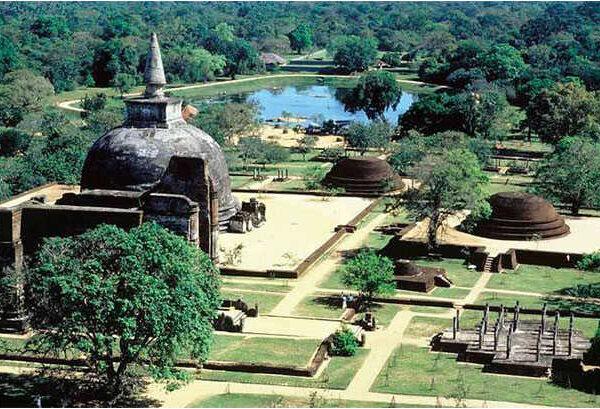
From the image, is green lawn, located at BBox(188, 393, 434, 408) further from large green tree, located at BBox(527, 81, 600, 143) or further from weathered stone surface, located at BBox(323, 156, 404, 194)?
large green tree, located at BBox(527, 81, 600, 143)

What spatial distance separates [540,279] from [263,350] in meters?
15.7

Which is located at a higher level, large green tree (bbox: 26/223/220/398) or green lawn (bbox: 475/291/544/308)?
large green tree (bbox: 26/223/220/398)

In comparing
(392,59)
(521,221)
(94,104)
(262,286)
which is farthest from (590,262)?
(392,59)

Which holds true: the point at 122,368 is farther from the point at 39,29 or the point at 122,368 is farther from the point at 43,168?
the point at 39,29

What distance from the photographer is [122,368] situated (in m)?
30.5

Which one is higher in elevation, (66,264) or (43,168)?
(66,264)

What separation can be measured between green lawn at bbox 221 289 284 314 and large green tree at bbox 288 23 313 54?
140053mm

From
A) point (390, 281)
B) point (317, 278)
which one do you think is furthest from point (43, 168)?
point (390, 281)

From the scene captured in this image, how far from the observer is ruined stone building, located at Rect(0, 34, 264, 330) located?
40.0 meters

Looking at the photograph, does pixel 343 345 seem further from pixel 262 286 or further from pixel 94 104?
pixel 94 104

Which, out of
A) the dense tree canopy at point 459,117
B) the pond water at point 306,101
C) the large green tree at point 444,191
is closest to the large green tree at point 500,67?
the pond water at point 306,101

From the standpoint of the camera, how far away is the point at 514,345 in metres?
35.7

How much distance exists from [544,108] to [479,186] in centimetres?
3137

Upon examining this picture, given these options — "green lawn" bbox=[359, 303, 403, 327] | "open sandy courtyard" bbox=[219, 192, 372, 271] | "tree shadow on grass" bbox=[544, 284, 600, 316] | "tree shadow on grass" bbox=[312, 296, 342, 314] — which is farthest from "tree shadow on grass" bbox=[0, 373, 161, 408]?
"tree shadow on grass" bbox=[544, 284, 600, 316]
